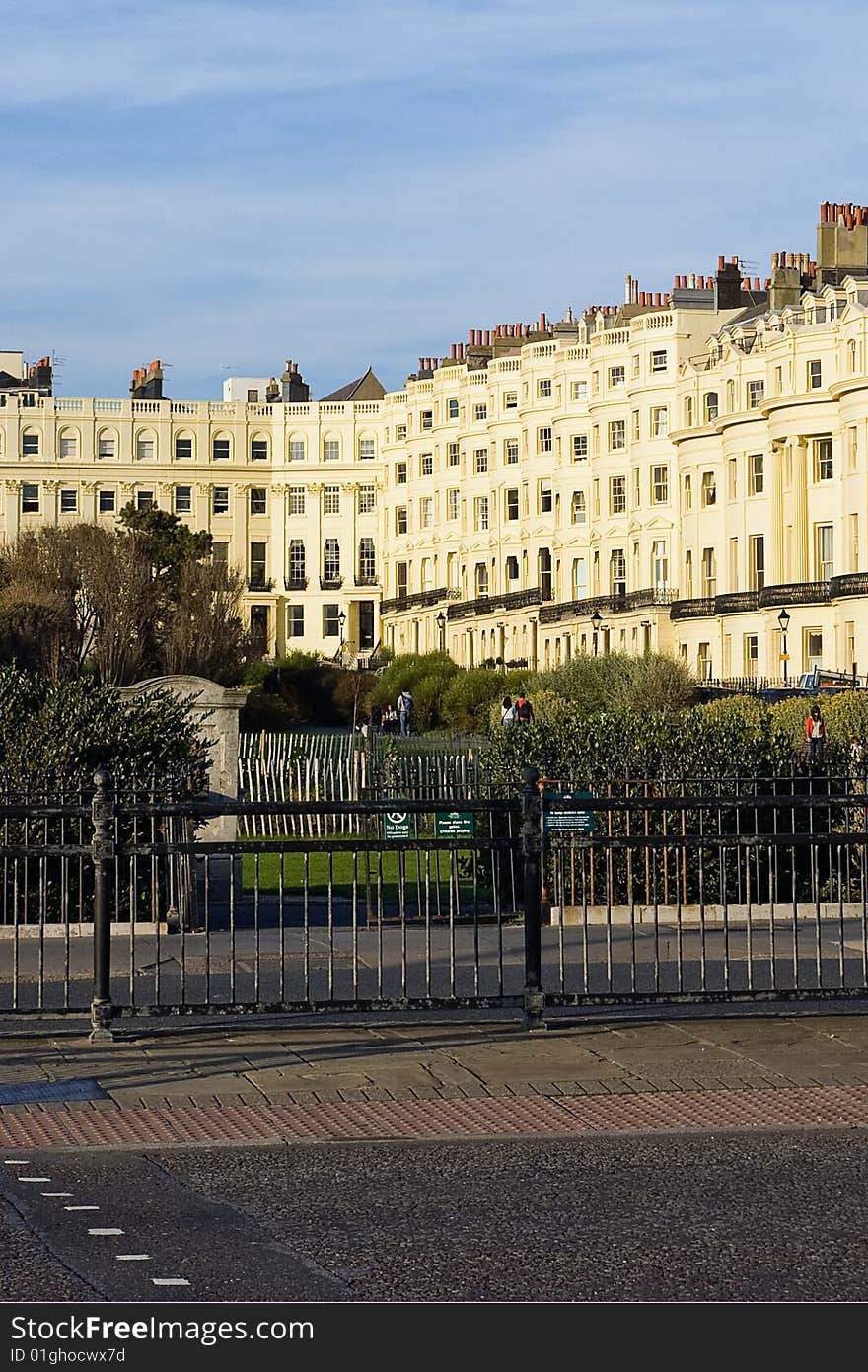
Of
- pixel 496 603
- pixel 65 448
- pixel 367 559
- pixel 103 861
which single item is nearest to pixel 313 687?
pixel 496 603

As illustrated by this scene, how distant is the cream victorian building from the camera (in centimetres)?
8462

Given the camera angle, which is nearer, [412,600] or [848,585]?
[848,585]

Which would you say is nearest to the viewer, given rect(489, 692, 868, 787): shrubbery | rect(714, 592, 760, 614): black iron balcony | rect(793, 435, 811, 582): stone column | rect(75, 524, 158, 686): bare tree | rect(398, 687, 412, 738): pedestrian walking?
rect(489, 692, 868, 787): shrubbery

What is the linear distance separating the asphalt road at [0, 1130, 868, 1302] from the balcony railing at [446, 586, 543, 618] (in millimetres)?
95726

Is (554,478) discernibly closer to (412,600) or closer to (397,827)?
(412,600)

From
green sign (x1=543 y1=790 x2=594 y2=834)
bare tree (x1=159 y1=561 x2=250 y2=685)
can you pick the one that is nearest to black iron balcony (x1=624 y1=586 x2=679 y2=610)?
bare tree (x1=159 y1=561 x2=250 y2=685)

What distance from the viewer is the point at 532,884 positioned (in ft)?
40.4

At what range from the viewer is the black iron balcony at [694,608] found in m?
88.9

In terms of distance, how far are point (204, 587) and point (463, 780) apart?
5217 centimetres

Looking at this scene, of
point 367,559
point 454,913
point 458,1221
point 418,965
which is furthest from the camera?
point 367,559

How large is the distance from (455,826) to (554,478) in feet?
310

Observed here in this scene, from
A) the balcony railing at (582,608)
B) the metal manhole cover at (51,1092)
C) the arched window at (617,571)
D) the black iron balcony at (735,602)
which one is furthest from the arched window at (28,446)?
the metal manhole cover at (51,1092)

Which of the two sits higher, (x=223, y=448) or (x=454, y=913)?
(x=223, y=448)

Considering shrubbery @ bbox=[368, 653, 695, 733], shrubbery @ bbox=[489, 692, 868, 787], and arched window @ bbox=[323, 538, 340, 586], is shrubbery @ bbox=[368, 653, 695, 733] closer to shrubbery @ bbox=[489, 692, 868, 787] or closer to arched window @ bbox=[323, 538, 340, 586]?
shrubbery @ bbox=[489, 692, 868, 787]
